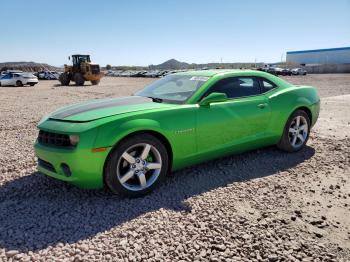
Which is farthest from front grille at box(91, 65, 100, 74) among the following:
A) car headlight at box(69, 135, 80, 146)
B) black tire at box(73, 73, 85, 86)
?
car headlight at box(69, 135, 80, 146)

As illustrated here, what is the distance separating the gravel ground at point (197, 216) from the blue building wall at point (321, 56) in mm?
81672

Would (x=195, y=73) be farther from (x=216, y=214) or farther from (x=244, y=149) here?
(x=216, y=214)

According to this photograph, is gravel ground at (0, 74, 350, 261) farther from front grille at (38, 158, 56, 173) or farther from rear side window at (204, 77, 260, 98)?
rear side window at (204, 77, 260, 98)

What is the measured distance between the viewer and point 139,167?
3498 millimetres

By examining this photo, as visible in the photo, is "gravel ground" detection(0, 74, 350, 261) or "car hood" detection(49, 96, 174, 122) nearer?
"gravel ground" detection(0, 74, 350, 261)

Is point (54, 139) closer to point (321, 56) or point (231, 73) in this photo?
point (231, 73)

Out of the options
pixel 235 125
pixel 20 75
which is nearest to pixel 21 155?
pixel 235 125

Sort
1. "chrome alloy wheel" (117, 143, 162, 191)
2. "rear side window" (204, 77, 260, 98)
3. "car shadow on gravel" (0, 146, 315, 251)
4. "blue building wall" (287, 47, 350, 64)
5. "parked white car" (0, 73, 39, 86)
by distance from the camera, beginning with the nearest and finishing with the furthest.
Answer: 1. "car shadow on gravel" (0, 146, 315, 251)
2. "chrome alloy wheel" (117, 143, 162, 191)
3. "rear side window" (204, 77, 260, 98)
4. "parked white car" (0, 73, 39, 86)
5. "blue building wall" (287, 47, 350, 64)

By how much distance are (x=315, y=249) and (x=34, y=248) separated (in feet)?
7.77

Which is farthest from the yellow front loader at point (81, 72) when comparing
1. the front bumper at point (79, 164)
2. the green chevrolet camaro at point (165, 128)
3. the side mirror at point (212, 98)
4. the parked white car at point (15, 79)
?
the front bumper at point (79, 164)

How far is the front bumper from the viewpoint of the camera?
3.16 m

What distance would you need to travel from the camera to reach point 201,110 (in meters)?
3.89

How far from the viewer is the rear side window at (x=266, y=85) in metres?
4.77

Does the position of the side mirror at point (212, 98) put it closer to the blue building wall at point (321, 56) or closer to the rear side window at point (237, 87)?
the rear side window at point (237, 87)
